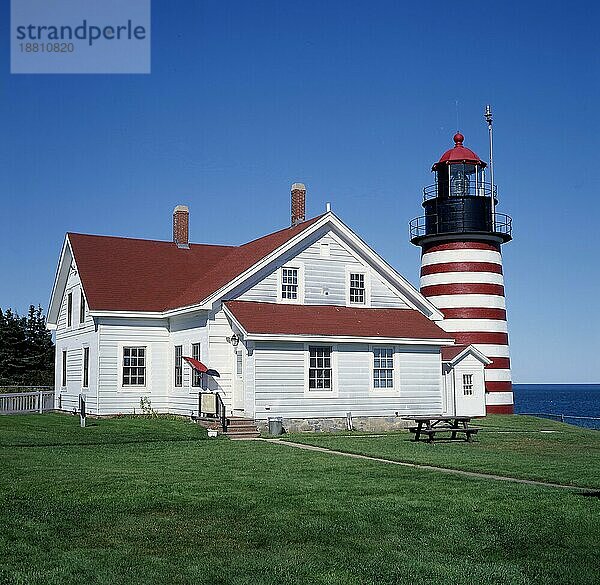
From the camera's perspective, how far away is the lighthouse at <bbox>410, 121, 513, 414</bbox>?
34844mm

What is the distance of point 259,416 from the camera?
1018 inches

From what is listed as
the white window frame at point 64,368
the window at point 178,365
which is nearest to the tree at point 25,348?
the white window frame at point 64,368

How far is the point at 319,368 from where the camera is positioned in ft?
89.1

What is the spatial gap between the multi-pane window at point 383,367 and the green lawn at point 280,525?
1116 cm

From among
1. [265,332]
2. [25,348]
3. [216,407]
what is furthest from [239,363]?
[25,348]

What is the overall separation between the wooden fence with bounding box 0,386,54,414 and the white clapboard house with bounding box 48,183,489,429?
3.09 feet

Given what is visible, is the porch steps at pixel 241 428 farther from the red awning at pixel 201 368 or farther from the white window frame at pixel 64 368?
the white window frame at pixel 64 368

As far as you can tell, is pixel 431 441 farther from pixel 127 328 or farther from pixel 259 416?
pixel 127 328

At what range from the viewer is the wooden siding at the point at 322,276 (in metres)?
28.2

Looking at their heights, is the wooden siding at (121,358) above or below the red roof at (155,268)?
below

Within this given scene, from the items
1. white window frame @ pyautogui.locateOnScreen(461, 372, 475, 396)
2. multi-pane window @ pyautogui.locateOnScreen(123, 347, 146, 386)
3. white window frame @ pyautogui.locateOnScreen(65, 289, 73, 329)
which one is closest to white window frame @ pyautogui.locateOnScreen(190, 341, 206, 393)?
multi-pane window @ pyautogui.locateOnScreen(123, 347, 146, 386)

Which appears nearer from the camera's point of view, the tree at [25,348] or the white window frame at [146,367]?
the white window frame at [146,367]

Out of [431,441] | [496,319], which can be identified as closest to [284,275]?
[431,441]

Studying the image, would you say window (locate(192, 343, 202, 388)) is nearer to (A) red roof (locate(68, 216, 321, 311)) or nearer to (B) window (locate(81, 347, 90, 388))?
(A) red roof (locate(68, 216, 321, 311))
